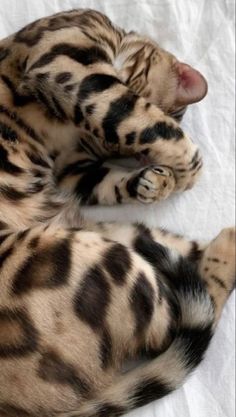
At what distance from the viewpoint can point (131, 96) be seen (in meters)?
1.37

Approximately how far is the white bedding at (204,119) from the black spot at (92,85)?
1.02 ft

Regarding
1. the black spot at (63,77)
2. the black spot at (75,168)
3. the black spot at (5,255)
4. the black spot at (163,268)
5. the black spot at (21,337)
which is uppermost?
the black spot at (63,77)

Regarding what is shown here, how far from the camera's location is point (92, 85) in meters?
1.34

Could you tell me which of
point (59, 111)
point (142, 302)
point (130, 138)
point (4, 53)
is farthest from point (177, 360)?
point (4, 53)

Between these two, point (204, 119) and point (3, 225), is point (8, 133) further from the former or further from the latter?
point (204, 119)

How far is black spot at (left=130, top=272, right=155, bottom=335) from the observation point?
1183 millimetres

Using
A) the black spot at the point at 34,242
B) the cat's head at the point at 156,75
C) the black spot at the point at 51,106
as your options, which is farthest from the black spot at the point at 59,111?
the black spot at the point at 34,242

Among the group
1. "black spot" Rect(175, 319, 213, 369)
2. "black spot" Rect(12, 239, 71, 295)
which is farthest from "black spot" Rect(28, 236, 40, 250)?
"black spot" Rect(175, 319, 213, 369)

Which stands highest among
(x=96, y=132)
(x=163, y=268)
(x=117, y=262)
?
(x=96, y=132)

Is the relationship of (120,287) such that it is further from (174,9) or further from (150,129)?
(174,9)

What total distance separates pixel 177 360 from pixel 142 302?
0.53 feet

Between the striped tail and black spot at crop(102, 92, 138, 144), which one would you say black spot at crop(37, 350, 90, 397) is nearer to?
the striped tail

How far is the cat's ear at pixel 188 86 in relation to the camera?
1483 mm

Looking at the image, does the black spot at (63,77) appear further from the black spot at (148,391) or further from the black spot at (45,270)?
the black spot at (148,391)
